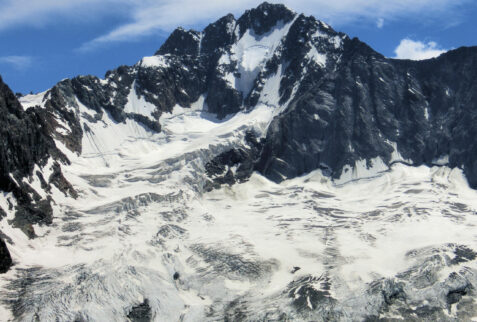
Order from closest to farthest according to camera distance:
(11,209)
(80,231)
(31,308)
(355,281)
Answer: (31,308), (355,281), (11,209), (80,231)

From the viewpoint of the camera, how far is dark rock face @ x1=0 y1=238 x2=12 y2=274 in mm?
145137

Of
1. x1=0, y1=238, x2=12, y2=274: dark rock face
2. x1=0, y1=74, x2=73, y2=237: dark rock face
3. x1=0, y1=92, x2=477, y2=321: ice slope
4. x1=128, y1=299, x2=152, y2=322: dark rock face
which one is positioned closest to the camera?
x1=128, y1=299, x2=152, y2=322: dark rock face

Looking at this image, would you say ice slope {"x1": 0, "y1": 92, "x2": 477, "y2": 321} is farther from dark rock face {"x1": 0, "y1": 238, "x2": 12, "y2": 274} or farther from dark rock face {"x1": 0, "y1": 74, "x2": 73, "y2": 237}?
dark rock face {"x1": 0, "y1": 74, "x2": 73, "y2": 237}

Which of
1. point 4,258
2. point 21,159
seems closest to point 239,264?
point 4,258

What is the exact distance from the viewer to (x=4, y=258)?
146250 mm

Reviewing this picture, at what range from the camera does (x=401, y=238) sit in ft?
574

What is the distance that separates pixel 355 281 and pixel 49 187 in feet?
287

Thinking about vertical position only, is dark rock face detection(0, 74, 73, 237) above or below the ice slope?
above

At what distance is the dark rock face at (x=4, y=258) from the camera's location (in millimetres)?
145137

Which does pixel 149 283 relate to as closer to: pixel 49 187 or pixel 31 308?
pixel 31 308

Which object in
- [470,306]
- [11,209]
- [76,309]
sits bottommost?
[470,306]

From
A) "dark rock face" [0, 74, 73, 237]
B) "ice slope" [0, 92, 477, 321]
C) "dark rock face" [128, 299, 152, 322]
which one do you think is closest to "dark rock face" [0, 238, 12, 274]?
"ice slope" [0, 92, 477, 321]

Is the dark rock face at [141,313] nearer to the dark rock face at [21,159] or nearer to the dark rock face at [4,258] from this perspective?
the dark rock face at [4,258]

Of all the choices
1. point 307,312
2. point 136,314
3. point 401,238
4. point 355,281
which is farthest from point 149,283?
point 401,238
